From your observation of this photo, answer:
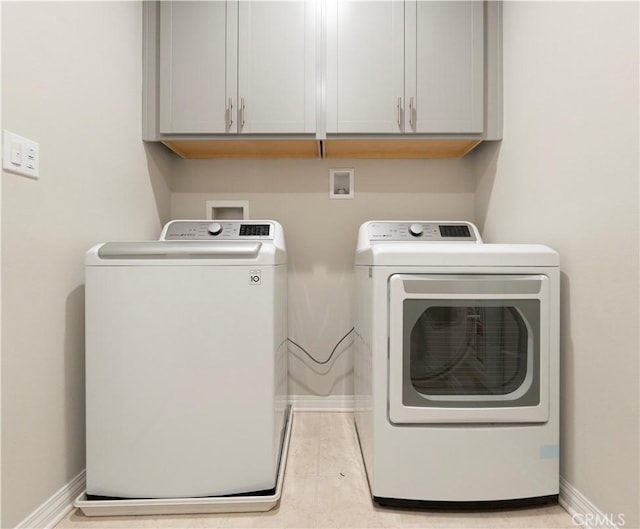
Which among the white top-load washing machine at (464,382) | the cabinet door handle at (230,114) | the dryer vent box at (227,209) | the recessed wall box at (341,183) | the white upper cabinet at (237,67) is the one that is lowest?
the white top-load washing machine at (464,382)

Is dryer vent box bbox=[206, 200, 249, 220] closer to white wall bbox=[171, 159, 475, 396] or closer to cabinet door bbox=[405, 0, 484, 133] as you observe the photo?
white wall bbox=[171, 159, 475, 396]

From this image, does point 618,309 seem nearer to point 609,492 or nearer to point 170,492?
point 609,492

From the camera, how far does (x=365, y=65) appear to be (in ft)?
5.67

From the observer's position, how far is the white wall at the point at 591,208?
105cm

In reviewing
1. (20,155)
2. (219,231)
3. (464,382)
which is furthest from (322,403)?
(20,155)

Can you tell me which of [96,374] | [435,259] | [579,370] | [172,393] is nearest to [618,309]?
[579,370]

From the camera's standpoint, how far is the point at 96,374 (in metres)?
1.26

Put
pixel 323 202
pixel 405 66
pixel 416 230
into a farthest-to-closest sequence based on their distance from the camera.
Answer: pixel 323 202 < pixel 416 230 < pixel 405 66

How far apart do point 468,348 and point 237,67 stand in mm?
1631

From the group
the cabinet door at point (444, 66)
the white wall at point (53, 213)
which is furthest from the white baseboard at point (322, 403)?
the cabinet door at point (444, 66)

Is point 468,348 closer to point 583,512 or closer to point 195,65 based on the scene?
point 583,512

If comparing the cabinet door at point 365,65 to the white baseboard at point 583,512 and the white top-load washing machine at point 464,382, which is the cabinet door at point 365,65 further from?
the white baseboard at point 583,512

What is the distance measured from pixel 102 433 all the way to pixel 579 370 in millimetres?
1699

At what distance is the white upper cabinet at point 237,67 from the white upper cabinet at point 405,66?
0.14 meters
